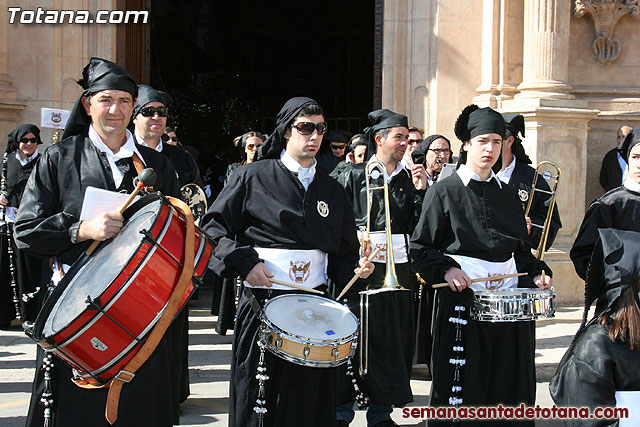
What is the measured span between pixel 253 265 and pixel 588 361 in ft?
5.64

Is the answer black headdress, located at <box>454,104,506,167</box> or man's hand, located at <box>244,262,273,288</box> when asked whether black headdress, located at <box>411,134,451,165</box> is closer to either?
black headdress, located at <box>454,104,506,167</box>

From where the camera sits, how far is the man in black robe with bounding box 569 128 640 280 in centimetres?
509

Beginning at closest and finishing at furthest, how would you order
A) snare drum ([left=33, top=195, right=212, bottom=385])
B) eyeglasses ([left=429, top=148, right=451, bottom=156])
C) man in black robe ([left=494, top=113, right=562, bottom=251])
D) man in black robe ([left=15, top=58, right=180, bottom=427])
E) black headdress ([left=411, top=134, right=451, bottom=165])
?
1. snare drum ([left=33, top=195, right=212, bottom=385])
2. man in black robe ([left=15, top=58, right=180, bottom=427])
3. man in black robe ([left=494, top=113, right=562, bottom=251])
4. eyeglasses ([left=429, top=148, right=451, bottom=156])
5. black headdress ([left=411, top=134, right=451, bottom=165])

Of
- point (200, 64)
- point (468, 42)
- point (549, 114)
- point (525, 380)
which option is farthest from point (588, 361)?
point (200, 64)

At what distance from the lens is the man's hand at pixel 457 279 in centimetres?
515

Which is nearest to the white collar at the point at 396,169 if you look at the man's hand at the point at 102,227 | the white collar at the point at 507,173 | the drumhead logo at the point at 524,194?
the white collar at the point at 507,173

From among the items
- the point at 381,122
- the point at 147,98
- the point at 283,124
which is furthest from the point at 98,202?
the point at 381,122

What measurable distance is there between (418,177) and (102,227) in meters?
3.94

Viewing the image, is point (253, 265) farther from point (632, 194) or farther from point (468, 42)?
point (468, 42)

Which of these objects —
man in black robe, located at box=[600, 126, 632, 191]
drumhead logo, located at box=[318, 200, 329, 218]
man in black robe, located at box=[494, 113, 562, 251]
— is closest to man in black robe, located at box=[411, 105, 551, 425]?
drumhead logo, located at box=[318, 200, 329, 218]

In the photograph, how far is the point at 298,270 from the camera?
4797 mm

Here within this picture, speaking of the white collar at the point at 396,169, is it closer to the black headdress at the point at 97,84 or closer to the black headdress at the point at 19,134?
the black headdress at the point at 97,84

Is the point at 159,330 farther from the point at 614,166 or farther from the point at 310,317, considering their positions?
the point at 614,166

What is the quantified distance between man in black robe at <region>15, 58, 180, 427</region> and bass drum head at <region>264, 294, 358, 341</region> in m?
0.57
